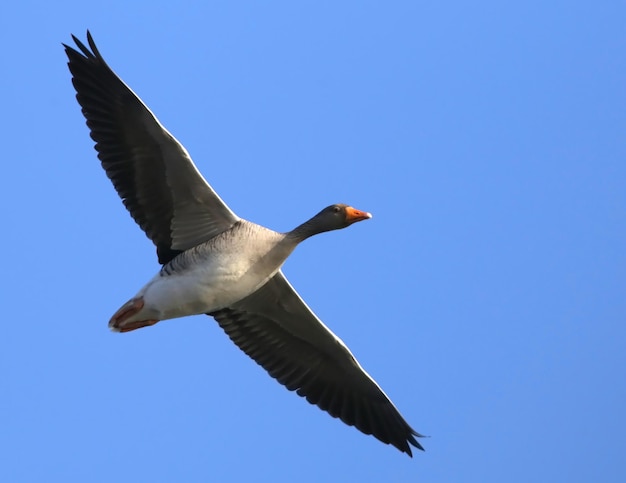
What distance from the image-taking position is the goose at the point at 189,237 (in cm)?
1206

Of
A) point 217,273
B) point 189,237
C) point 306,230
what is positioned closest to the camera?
point 217,273

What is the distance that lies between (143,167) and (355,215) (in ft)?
7.77

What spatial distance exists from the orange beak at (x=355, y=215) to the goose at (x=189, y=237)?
0.04ft

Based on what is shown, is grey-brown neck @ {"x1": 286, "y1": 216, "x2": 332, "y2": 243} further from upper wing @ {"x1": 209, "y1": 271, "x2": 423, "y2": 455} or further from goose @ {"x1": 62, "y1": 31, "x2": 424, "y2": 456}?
upper wing @ {"x1": 209, "y1": 271, "x2": 423, "y2": 455}

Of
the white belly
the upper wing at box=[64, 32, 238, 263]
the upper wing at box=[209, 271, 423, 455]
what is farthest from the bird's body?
the upper wing at box=[209, 271, 423, 455]

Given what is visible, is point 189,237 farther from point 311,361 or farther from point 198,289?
point 311,361

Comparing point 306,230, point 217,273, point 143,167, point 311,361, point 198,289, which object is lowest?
point 311,361

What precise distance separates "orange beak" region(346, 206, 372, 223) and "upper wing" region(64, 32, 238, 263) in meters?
1.24

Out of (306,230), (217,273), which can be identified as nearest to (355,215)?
(306,230)

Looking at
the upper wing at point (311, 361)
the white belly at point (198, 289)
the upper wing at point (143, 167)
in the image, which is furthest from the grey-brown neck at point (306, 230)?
the upper wing at point (311, 361)

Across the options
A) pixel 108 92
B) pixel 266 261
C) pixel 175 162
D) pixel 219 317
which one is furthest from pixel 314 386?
pixel 108 92

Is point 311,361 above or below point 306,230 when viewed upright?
below

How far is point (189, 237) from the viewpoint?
12.6 meters

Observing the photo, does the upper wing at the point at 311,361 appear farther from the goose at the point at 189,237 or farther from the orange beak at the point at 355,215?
the orange beak at the point at 355,215
